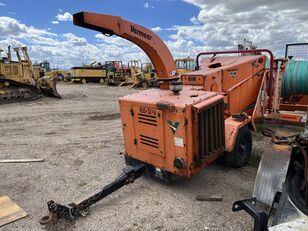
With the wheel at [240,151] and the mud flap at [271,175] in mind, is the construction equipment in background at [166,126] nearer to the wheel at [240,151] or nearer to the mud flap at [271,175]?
the wheel at [240,151]

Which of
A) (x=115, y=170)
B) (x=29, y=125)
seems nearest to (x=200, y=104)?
(x=115, y=170)

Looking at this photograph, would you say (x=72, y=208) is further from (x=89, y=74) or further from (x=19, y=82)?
(x=89, y=74)

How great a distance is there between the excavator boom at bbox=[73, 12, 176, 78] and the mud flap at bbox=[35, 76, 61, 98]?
12514 millimetres

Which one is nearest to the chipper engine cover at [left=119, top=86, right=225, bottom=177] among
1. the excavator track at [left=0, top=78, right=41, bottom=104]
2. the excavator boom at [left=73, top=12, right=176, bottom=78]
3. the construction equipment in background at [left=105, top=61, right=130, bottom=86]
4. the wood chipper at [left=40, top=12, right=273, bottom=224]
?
the wood chipper at [left=40, top=12, right=273, bottom=224]

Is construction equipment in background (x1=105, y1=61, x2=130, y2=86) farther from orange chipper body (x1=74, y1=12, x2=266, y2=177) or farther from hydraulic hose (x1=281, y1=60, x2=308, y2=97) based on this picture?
orange chipper body (x1=74, y1=12, x2=266, y2=177)

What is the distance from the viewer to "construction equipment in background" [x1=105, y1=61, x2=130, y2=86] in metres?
25.6

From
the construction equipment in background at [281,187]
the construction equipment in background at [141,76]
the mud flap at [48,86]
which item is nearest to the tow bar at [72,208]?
the construction equipment in background at [281,187]

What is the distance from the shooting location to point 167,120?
3.54 m

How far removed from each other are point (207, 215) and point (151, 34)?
2461 mm

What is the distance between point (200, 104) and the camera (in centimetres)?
348

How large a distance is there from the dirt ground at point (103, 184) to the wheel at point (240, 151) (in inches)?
5.0

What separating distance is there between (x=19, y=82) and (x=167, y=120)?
13.0m

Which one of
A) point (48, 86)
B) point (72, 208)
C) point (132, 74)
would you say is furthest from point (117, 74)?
point (72, 208)

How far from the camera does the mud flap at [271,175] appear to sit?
2.76 m
